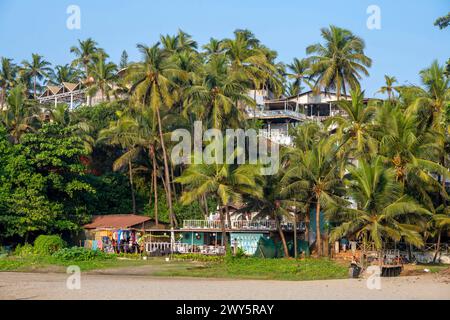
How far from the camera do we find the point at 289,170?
37.5 meters

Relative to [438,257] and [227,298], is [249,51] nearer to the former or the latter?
[438,257]

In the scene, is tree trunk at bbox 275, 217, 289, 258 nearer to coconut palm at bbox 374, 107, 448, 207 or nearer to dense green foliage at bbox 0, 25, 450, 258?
dense green foliage at bbox 0, 25, 450, 258

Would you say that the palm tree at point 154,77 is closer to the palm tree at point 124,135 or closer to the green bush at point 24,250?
the palm tree at point 124,135

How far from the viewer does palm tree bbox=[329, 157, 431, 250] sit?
32.2 metres

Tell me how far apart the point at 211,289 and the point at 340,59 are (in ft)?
106

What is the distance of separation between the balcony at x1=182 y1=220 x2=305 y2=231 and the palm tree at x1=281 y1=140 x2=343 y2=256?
4.49 m

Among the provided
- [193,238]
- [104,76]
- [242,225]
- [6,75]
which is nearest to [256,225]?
[242,225]

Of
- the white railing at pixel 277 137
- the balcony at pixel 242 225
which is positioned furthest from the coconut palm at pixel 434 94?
the white railing at pixel 277 137

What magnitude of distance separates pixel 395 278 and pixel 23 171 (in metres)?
26.6

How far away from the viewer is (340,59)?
51656mm

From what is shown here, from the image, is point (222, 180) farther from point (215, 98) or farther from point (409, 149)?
point (409, 149)

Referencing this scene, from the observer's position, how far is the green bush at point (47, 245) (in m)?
40.8
